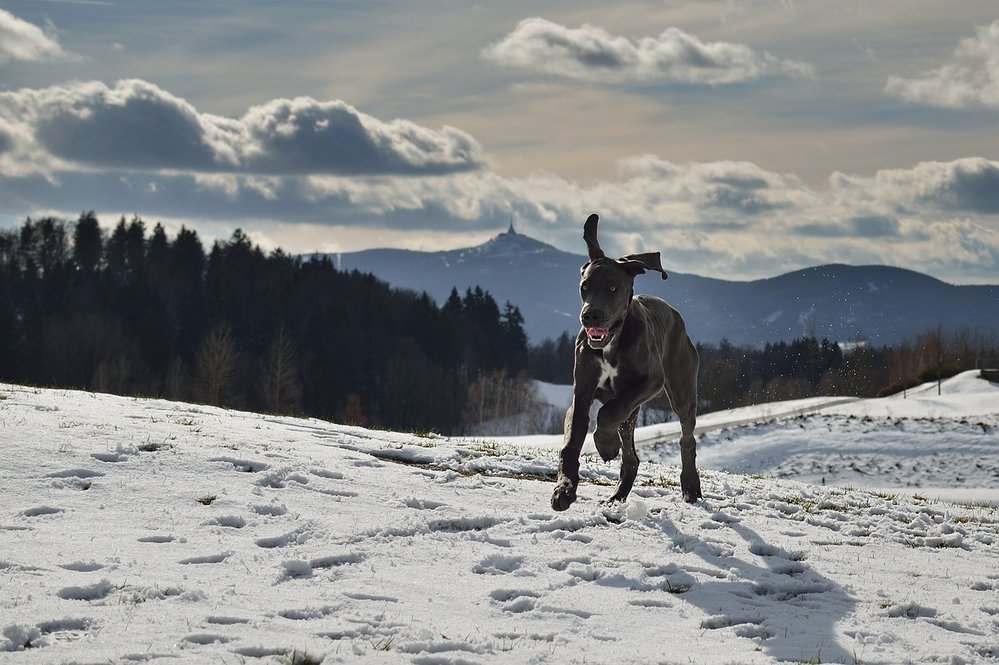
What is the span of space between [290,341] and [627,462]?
Result: 3718 inches

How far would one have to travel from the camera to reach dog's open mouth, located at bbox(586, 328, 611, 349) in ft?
28.3

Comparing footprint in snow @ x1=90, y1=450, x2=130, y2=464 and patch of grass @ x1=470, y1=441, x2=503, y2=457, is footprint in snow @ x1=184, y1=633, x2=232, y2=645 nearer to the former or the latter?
footprint in snow @ x1=90, y1=450, x2=130, y2=464

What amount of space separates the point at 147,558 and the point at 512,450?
807 centimetres

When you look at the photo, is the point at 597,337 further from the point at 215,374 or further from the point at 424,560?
the point at 215,374

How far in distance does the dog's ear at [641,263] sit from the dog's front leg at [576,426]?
866mm

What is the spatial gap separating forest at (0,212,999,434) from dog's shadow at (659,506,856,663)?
2890 inches

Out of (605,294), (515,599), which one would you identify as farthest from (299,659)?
(605,294)

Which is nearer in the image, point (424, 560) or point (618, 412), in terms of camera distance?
point (424, 560)

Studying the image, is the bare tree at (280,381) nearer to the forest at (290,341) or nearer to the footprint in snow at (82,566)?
the forest at (290,341)

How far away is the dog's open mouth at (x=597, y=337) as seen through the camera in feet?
28.3

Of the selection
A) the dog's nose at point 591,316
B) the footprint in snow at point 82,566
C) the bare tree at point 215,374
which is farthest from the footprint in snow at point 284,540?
the bare tree at point 215,374

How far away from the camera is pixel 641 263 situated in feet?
29.8

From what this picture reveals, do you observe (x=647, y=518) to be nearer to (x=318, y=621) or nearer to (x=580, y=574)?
(x=580, y=574)

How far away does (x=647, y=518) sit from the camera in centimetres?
959
